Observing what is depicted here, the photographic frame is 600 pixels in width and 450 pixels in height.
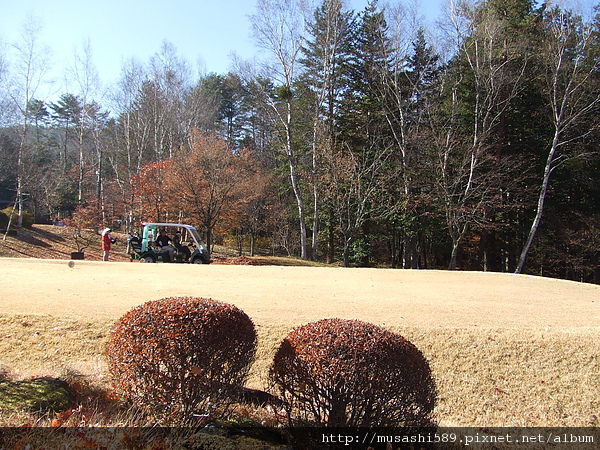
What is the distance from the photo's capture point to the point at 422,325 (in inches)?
282

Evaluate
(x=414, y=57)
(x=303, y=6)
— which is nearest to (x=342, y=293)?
(x=303, y=6)

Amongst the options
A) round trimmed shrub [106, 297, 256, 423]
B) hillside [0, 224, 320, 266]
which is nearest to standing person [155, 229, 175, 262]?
hillside [0, 224, 320, 266]

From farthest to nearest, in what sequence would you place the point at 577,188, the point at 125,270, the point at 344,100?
the point at 344,100, the point at 577,188, the point at 125,270

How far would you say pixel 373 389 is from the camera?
10.3 feet

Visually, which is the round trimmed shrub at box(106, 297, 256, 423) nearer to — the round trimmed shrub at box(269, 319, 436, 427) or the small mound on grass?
the round trimmed shrub at box(269, 319, 436, 427)

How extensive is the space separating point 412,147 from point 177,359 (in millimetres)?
23085

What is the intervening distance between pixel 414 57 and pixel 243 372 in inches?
1031

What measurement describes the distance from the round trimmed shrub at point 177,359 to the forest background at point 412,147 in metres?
18.2

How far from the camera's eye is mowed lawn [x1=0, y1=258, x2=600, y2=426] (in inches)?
221

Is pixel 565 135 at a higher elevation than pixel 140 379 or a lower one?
higher

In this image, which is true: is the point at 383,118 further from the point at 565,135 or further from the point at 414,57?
the point at 565,135

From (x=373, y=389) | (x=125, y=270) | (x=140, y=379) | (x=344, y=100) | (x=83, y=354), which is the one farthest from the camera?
(x=344, y=100)

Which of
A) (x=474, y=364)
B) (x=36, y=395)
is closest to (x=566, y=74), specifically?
(x=474, y=364)

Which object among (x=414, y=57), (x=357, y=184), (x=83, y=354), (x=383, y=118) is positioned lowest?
(x=83, y=354)
